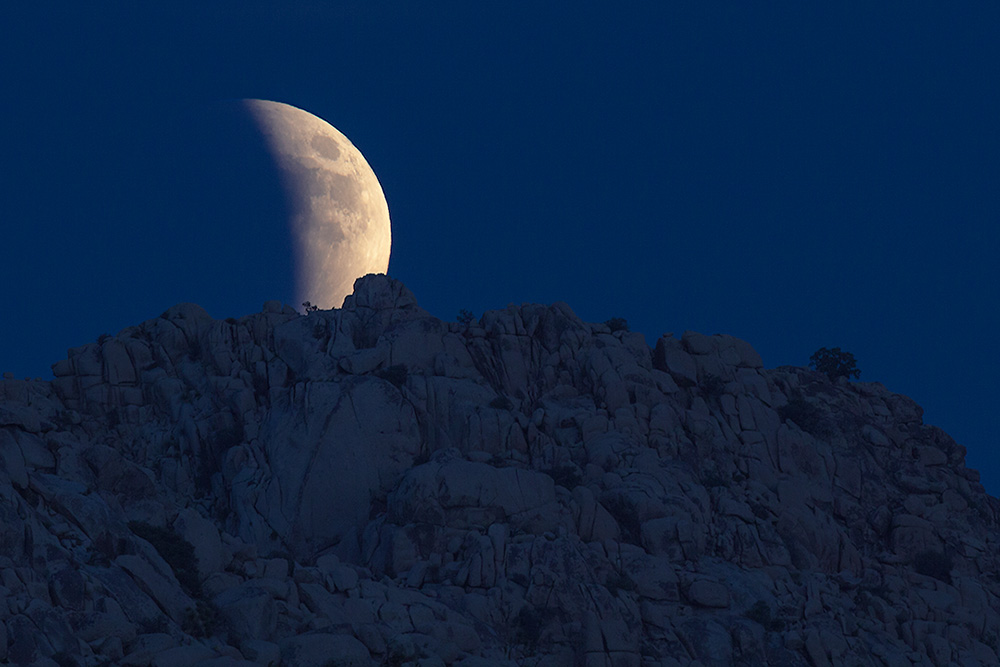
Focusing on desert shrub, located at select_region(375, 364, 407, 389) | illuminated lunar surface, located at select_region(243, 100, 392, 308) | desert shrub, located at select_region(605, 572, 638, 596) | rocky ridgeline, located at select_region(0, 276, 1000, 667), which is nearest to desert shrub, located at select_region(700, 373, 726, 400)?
rocky ridgeline, located at select_region(0, 276, 1000, 667)

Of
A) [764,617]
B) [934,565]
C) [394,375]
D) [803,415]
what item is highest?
[803,415]

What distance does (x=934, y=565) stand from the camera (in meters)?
87.6

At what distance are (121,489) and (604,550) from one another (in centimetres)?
2859

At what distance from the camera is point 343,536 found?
266 ft

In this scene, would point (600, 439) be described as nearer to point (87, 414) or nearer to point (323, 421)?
point (323, 421)

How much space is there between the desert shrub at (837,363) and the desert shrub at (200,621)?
69840mm

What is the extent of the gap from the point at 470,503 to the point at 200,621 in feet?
76.7

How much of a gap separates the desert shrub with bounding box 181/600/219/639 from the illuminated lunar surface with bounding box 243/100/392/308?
45408 millimetres

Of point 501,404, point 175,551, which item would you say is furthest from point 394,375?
point 175,551

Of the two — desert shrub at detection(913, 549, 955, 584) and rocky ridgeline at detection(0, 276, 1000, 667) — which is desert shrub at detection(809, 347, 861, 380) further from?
desert shrub at detection(913, 549, 955, 584)

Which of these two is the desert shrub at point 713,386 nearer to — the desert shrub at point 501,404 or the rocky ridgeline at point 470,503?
the rocky ridgeline at point 470,503

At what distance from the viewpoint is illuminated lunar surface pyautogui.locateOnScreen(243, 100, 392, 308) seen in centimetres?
10088

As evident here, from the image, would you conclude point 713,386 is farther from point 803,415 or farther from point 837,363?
point 837,363

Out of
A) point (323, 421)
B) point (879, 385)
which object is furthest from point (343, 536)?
point (879, 385)
